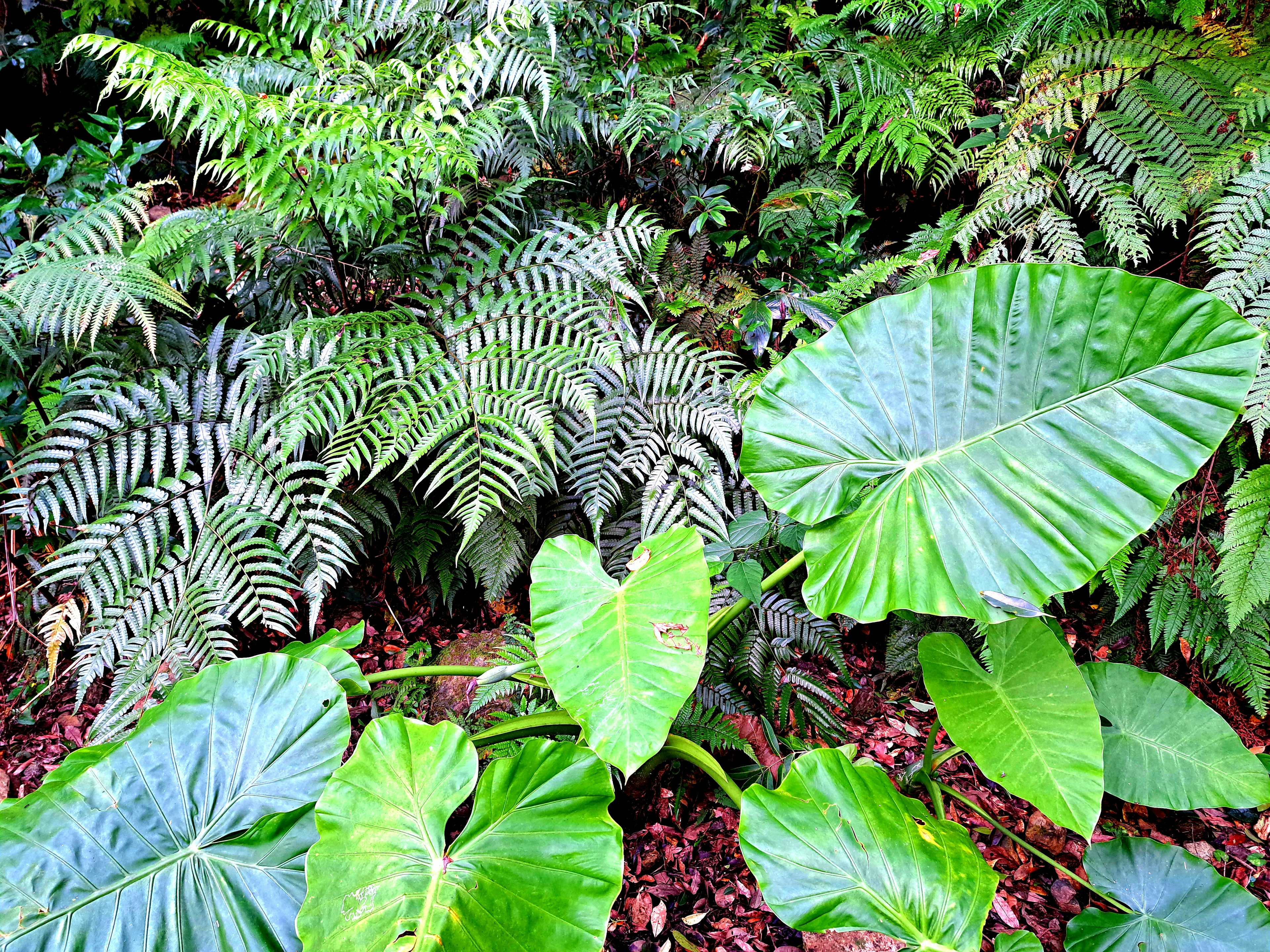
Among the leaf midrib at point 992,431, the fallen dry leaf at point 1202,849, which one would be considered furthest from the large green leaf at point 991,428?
the fallen dry leaf at point 1202,849

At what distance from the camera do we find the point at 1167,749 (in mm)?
1454

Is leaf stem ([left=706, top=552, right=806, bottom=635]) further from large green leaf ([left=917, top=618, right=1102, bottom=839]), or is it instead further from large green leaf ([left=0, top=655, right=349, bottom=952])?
large green leaf ([left=0, top=655, right=349, bottom=952])

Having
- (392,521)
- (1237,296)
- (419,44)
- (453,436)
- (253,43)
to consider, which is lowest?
(392,521)

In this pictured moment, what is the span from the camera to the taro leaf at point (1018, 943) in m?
1.14

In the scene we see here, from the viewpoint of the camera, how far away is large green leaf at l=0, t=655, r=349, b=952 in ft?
3.64

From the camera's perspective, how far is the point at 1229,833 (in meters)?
1.85

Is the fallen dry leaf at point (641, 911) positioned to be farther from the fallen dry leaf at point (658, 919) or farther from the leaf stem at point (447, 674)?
the leaf stem at point (447, 674)

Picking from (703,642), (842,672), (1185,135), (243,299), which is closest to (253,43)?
(243,299)

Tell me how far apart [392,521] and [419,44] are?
1.84 m

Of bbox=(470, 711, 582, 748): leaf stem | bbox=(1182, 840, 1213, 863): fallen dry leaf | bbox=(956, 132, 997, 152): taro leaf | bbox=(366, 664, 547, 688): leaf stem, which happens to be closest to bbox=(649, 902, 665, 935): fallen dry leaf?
bbox=(470, 711, 582, 748): leaf stem

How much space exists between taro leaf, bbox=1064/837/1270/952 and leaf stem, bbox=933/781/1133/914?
2cm

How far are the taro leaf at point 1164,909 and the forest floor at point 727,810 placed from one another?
24cm

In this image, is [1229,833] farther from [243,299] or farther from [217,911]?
[243,299]

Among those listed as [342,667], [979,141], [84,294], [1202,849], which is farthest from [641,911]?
[979,141]
